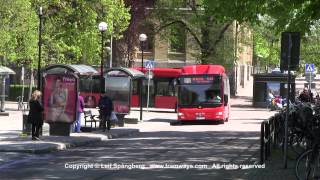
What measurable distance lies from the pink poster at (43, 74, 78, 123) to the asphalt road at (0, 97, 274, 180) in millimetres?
1910

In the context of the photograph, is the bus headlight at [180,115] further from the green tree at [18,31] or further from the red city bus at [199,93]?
the green tree at [18,31]

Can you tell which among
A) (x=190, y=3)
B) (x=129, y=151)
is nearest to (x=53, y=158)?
(x=129, y=151)

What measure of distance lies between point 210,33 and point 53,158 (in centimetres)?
3707

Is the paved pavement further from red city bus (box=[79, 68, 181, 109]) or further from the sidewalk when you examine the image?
red city bus (box=[79, 68, 181, 109])

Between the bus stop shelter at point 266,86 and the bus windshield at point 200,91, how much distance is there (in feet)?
64.7

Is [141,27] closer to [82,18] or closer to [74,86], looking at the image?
[82,18]

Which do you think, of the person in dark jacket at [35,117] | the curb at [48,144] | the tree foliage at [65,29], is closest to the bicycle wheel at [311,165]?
the curb at [48,144]

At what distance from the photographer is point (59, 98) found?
2480cm

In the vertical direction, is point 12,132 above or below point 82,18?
below

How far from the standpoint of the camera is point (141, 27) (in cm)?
6506

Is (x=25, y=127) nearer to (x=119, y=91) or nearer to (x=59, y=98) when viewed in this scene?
(x=59, y=98)

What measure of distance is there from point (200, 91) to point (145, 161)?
20.4 meters

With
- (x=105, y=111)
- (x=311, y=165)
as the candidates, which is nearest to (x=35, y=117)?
(x=105, y=111)

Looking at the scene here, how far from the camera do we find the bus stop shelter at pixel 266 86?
184 ft
